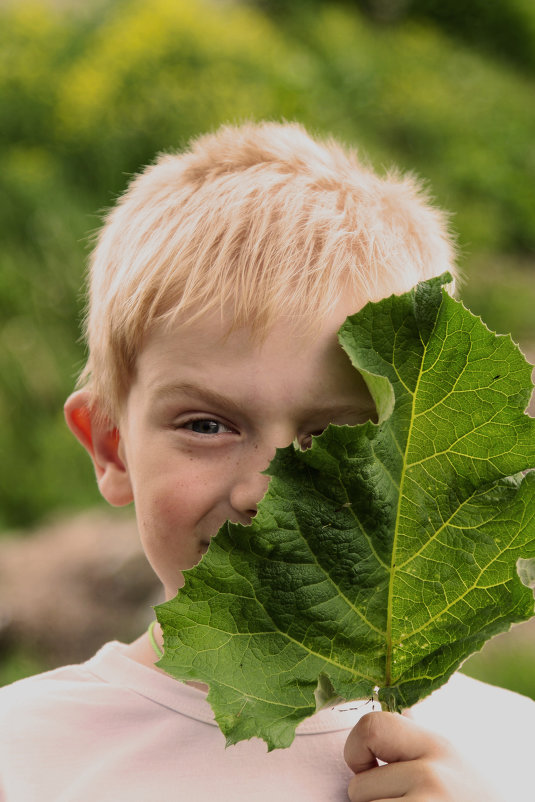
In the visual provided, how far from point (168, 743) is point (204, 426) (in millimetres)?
424

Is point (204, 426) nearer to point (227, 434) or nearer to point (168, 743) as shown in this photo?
point (227, 434)

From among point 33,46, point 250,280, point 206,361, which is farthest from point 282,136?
point 33,46

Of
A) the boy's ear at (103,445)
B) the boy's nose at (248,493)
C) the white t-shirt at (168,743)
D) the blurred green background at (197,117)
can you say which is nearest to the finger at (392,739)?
the white t-shirt at (168,743)

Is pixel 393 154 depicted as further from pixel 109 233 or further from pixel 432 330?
pixel 432 330

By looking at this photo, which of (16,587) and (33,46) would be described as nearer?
(16,587)

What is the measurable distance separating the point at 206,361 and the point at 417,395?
325 mm

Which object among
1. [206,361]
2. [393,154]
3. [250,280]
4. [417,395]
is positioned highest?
[393,154]

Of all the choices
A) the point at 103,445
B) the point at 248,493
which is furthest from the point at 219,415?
the point at 103,445

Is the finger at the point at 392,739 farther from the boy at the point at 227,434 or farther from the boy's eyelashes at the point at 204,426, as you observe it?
the boy's eyelashes at the point at 204,426

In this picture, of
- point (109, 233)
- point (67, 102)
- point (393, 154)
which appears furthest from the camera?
point (393, 154)

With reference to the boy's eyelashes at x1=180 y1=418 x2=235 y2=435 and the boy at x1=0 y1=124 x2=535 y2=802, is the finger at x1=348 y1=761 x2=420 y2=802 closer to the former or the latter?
the boy at x1=0 y1=124 x2=535 y2=802

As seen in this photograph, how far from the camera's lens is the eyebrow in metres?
1.20

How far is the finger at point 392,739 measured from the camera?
3.46 ft

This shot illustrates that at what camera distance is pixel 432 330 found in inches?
40.1
